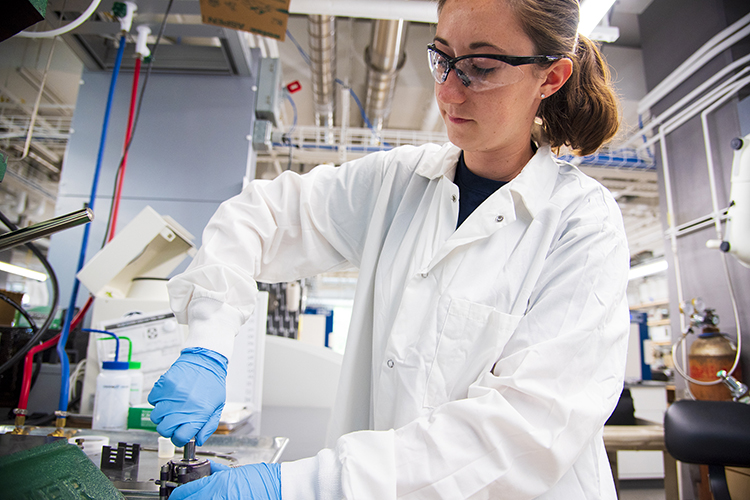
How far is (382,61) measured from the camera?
117 inches

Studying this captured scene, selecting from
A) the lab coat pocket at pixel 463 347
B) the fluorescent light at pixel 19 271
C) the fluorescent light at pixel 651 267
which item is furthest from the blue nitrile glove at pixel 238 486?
the fluorescent light at pixel 651 267

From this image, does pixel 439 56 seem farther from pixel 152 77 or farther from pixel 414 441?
pixel 152 77

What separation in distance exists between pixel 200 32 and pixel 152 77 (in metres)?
0.48

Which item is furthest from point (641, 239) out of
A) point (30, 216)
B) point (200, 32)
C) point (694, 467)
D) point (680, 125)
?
point (30, 216)

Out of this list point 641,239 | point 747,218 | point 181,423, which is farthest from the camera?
point 641,239

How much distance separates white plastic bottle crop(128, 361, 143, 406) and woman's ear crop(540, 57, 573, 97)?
115 centimetres

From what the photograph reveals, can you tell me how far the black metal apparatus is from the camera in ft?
1.91

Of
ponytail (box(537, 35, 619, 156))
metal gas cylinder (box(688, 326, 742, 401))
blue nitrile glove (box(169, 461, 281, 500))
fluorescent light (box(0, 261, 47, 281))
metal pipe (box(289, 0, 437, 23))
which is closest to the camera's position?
blue nitrile glove (box(169, 461, 281, 500))

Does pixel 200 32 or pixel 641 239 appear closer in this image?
pixel 200 32

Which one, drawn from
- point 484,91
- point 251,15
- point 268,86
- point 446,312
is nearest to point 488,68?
point 484,91

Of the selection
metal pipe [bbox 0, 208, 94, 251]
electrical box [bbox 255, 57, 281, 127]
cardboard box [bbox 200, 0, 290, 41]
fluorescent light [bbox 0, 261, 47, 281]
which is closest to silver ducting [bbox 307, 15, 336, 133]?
electrical box [bbox 255, 57, 281, 127]

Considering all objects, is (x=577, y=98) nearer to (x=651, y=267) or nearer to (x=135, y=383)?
(x=135, y=383)

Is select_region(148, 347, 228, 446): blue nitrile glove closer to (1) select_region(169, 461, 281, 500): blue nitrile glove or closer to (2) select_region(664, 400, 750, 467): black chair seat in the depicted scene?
(1) select_region(169, 461, 281, 500): blue nitrile glove

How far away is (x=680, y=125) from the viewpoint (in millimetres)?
2975
